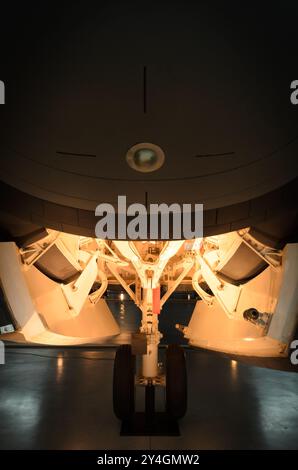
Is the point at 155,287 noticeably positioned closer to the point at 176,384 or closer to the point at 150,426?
the point at 176,384

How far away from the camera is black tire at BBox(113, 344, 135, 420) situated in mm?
3871

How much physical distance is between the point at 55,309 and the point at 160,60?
8.69 feet

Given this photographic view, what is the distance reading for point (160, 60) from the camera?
2234 mm

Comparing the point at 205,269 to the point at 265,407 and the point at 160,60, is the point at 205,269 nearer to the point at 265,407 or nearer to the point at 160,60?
the point at 265,407

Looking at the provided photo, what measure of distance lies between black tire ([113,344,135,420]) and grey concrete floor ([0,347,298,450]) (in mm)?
196

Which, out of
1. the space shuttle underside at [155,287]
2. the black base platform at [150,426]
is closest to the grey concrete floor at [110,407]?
the black base platform at [150,426]

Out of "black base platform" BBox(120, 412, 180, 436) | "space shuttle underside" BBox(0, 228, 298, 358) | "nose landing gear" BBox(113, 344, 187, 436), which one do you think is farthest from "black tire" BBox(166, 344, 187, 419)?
"space shuttle underside" BBox(0, 228, 298, 358)

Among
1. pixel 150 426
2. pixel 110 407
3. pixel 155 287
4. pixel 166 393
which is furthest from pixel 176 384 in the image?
pixel 110 407

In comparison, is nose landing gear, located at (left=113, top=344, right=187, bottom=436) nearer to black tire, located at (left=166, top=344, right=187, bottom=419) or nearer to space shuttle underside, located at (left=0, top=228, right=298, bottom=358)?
black tire, located at (left=166, top=344, right=187, bottom=419)

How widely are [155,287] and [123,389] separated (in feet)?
3.25

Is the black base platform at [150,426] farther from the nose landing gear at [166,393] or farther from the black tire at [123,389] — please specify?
the black tire at [123,389]

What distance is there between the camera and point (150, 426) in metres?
3.92

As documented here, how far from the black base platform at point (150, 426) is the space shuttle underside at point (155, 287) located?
404mm
